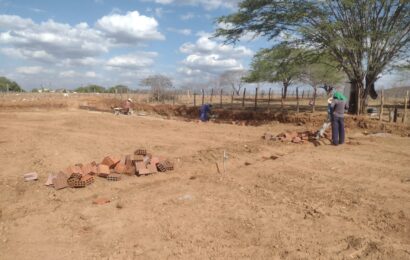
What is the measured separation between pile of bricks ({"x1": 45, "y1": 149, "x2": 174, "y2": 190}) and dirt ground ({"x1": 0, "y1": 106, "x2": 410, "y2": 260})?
0.48 feet

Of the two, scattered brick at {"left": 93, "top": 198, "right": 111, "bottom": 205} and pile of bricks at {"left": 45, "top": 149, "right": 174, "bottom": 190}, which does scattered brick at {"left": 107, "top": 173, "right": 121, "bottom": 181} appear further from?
scattered brick at {"left": 93, "top": 198, "right": 111, "bottom": 205}

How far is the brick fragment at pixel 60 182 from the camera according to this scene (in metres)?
7.02

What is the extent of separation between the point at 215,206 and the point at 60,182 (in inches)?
113

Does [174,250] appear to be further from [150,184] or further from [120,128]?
[120,128]

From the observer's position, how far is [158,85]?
37.2 metres

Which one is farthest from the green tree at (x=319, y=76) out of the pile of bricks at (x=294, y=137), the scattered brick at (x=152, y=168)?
the scattered brick at (x=152, y=168)

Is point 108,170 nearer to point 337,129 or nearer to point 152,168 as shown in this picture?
point 152,168

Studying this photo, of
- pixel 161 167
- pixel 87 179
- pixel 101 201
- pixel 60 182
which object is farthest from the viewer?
pixel 161 167

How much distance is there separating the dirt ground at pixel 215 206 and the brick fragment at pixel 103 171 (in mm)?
302

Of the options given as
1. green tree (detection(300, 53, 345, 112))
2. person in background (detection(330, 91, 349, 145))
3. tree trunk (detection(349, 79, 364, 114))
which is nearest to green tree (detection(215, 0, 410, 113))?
tree trunk (detection(349, 79, 364, 114))

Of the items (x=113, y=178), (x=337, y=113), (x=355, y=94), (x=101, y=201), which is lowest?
(x=101, y=201)

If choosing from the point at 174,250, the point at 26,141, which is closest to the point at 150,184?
the point at 174,250

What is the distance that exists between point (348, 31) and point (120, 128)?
10.2m

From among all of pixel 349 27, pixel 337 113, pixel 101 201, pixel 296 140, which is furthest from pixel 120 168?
pixel 349 27
